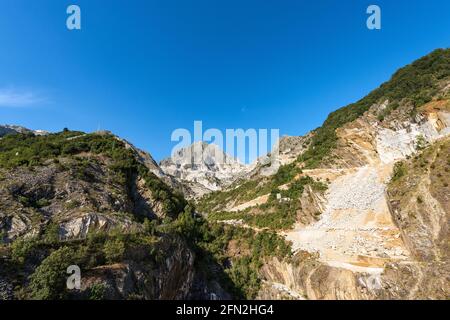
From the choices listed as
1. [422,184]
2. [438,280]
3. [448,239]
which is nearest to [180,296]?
[438,280]

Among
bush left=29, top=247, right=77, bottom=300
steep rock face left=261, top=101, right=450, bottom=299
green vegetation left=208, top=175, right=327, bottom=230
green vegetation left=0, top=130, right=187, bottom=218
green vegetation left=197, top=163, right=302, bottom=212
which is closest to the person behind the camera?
bush left=29, top=247, right=77, bottom=300

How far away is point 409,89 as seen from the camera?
153 feet

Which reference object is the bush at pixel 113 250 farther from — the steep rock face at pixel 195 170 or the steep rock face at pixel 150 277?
the steep rock face at pixel 195 170

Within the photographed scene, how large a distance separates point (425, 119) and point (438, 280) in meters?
26.6

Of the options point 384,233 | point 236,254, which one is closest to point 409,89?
point 384,233

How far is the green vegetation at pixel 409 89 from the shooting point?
42.8 m

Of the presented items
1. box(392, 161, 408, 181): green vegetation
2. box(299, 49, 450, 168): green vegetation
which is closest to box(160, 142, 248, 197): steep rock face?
box(299, 49, 450, 168): green vegetation

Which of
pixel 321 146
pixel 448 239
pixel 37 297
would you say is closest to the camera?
pixel 37 297

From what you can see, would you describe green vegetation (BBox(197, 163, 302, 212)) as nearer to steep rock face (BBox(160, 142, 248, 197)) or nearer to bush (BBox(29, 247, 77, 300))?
bush (BBox(29, 247, 77, 300))

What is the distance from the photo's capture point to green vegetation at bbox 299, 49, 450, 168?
42.8 metres

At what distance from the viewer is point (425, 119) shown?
122 ft

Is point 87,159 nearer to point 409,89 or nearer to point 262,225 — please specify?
point 262,225
